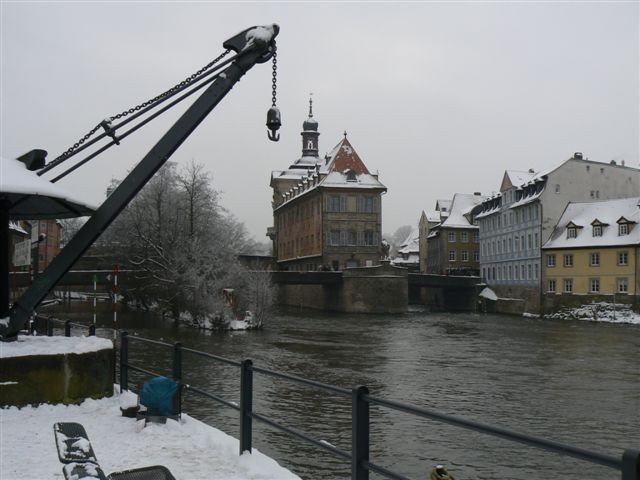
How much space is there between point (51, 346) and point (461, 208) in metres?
78.2

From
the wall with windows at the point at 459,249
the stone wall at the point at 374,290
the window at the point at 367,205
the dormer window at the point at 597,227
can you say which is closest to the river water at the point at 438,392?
the dormer window at the point at 597,227

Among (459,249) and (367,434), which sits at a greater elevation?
(459,249)

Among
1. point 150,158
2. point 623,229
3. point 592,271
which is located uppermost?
point 623,229

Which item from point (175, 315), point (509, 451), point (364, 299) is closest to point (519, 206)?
point (364, 299)

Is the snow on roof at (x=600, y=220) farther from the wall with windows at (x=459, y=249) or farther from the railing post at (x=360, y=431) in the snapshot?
the railing post at (x=360, y=431)

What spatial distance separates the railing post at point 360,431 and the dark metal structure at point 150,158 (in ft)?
22.8

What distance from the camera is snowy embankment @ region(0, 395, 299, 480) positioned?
6.36m

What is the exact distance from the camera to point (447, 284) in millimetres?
64625

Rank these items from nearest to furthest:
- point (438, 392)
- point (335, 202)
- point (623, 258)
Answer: point (438, 392) → point (623, 258) → point (335, 202)

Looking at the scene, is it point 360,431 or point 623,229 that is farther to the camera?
point 623,229

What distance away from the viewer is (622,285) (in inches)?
1919

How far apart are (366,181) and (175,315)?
3461 cm

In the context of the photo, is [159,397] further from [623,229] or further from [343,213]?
[343,213]

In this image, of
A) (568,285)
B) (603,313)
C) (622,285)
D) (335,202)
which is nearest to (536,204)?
(568,285)
